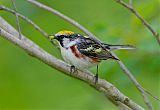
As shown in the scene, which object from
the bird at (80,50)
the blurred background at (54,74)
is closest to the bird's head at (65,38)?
the bird at (80,50)

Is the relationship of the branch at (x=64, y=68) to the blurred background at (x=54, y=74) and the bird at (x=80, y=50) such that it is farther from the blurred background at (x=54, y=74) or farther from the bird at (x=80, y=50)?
the blurred background at (x=54, y=74)

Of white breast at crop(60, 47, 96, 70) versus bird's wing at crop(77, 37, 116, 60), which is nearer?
white breast at crop(60, 47, 96, 70)

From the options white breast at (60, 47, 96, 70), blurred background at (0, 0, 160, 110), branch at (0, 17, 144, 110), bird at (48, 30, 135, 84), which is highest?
blurred background at (0, 0, 160, 110)

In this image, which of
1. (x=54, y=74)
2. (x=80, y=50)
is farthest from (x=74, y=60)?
(x=54, y=74)

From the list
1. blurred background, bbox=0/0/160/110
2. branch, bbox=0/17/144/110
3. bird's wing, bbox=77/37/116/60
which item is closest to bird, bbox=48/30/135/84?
bird's wing, bbox=77/37/116/60

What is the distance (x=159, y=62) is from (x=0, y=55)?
218cm

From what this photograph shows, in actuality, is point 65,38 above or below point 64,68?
above

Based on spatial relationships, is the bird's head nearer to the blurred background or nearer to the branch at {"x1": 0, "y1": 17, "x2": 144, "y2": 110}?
the blurred background

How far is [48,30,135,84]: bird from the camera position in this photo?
15.6 ft

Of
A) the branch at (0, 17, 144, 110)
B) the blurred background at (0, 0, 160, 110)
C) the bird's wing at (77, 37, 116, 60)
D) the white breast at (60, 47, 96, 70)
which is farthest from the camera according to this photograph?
the blurred background at (0, 0, 160, 110)

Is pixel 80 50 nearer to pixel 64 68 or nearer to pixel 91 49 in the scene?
pixel 91 49

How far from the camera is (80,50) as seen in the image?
4.95 m

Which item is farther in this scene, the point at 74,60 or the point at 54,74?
the point at 54,74

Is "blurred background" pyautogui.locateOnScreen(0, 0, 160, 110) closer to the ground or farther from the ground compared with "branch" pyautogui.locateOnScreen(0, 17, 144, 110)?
farther from the ground
